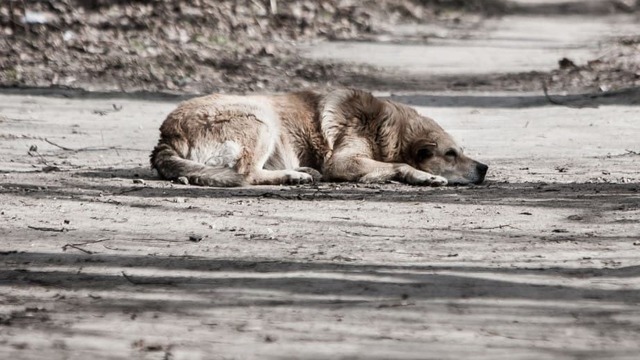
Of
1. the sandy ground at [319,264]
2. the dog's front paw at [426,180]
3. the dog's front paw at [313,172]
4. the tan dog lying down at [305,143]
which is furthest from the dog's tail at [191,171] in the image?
the dog's front paw at [426,180]

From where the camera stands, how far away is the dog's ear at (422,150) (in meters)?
10.1

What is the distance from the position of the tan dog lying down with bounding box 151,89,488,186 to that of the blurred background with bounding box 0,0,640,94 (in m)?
6.12

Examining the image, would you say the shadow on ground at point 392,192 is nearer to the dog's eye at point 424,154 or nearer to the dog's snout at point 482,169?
the dog's snout at point 482,169

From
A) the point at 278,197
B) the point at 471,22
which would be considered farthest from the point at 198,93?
the point at 471,22

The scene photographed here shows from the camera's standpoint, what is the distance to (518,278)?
622 centimetres

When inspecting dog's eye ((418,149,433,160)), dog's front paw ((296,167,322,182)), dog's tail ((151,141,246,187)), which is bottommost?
dog's front paw ((296,167,322,182))

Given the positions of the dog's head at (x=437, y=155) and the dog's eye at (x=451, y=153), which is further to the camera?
the dog's eye at (x=451, y=153)

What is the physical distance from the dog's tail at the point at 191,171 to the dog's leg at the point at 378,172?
867 mm

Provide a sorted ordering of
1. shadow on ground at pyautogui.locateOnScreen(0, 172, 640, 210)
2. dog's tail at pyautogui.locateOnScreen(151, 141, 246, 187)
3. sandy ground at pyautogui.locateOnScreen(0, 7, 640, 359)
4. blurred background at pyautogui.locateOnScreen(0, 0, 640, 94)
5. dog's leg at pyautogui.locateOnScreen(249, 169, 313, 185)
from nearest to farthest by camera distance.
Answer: sandy ground at pyautogui.locateOnScreen(0, 7, 640, 359), shadow on ground at pyautogui.locateOnScreen(0, 172, 640, 210), dog's tail at pyautogui.locateOnScreen(151, 141, 246, 187), dog's leg at pyautogui.locateOnScreen(249, 169, 313, 185), blurred background at pyautogui.locateOnScreen(0, 0, 640, 94)

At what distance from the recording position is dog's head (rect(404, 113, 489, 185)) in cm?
983

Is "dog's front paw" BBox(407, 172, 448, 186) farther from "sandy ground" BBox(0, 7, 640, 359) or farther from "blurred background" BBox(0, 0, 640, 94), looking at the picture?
"blurred background" BBox(0, 0, 640, 94)

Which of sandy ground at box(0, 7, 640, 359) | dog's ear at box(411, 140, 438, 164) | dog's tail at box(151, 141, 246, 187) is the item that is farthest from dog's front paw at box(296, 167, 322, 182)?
dog's ear at box(411, 140, 438, 164)

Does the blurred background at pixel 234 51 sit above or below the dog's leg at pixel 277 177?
above

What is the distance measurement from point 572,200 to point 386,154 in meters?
1.99
